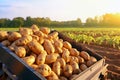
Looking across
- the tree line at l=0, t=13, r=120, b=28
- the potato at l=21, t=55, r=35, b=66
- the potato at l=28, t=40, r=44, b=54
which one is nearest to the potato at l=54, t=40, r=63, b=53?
the potato at l=28, t=40, r=44, b=54

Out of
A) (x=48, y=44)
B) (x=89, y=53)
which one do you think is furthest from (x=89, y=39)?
(x=48, y=44)

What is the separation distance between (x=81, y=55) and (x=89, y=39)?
15.8m

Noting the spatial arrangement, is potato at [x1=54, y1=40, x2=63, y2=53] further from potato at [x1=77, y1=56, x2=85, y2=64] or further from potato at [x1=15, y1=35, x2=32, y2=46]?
potato at [x1=15, y1=35, x2=32, y2=46]

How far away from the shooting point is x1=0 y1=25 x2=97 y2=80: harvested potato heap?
13.1ft

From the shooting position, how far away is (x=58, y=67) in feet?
14.0

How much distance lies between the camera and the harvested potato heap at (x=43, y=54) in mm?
3981

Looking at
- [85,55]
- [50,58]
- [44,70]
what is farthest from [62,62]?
[85,55]

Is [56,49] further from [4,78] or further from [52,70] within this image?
[4,78]

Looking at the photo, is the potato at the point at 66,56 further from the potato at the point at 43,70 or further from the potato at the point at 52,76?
the potato at the point at 43,70

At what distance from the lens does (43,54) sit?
13.9 ft

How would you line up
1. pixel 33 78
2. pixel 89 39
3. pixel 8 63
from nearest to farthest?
1. pixel 33 78
2. pixel 8 63
3. pixel 89 39

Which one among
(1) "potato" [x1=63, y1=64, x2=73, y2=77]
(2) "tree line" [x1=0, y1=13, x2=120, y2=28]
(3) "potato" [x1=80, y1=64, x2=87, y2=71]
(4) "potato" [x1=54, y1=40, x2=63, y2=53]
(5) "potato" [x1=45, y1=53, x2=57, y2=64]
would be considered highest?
(4) "potato" [x1=54, y1=40, x2=63, y2=53]

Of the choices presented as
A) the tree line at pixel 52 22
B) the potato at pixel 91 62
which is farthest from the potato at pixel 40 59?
the tree line at pixel 52 22

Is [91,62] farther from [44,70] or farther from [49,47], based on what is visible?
[44,70]
